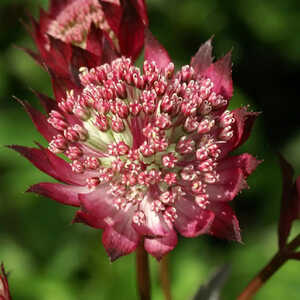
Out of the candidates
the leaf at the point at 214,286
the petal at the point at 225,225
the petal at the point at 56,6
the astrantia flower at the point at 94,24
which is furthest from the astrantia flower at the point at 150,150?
the petal at the point at 56,6

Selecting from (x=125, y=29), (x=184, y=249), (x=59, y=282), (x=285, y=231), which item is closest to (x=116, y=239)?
(x=285, y=231)

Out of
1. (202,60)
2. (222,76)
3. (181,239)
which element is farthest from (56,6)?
(181,239)

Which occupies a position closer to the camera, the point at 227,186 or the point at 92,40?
the point at 227,186

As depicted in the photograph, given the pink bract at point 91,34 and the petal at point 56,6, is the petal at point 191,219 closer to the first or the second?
the pink bract at point 91,34

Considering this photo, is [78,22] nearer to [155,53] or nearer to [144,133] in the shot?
[155,53]

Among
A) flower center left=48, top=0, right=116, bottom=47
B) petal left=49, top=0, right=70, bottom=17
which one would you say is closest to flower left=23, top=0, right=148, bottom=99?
flower center left=48, top=0, right=116, bottom=47

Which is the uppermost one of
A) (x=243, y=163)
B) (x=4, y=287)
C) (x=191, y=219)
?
(x=243, y=163)
